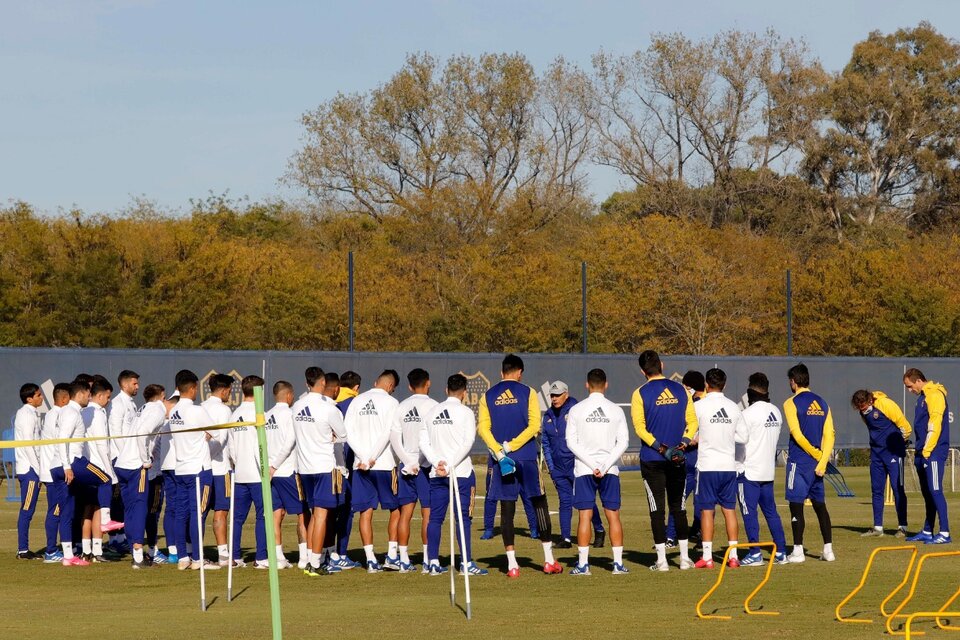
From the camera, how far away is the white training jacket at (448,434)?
14.0m

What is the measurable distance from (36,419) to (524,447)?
5971 mm

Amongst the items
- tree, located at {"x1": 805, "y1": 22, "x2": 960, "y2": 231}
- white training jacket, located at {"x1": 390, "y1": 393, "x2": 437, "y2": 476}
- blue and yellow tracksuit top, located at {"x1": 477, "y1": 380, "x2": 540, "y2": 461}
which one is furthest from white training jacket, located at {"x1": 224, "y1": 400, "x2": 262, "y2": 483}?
tree, located at {"x1": 805, "y1": 22, "x2": 960, "y2": 231}

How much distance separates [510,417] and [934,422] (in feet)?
17.8

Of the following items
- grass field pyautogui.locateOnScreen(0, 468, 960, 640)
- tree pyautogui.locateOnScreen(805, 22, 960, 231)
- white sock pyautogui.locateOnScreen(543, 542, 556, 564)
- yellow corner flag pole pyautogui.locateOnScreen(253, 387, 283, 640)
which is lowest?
grass field pyautogui.locateOnScreen(0, 468, 960, 640)

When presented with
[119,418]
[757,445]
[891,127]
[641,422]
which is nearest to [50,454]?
[119,418]

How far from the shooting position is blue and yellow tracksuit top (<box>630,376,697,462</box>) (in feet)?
47.4

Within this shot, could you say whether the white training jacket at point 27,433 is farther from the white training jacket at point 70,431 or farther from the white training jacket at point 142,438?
the white training jacket at point 142,438

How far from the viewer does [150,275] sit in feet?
143

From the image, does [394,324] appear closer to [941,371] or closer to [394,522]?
[941,371]

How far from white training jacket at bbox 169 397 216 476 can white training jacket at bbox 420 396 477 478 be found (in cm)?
231

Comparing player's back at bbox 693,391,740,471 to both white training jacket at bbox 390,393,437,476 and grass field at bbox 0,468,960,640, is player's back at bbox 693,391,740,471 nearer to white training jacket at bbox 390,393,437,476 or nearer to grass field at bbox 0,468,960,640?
grass field at bbox 0,468,960,640

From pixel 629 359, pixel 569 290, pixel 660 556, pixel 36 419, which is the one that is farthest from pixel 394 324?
pixel 660 556

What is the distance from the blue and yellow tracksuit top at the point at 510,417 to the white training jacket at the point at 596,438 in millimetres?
490

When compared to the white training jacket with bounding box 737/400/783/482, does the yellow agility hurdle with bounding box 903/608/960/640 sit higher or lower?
lower
